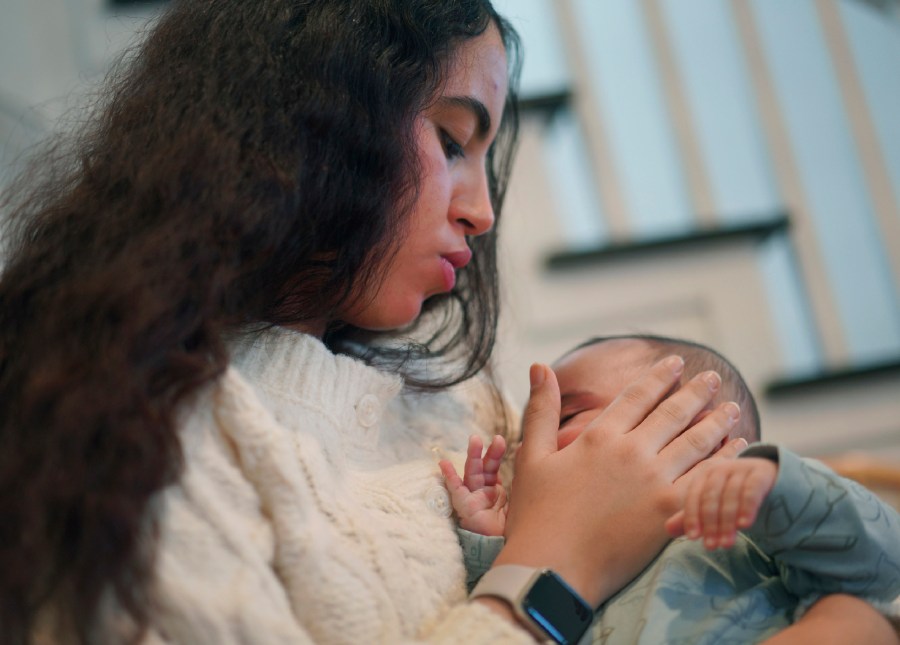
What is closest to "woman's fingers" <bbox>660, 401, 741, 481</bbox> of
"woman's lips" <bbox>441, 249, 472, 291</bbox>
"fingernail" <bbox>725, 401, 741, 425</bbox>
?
"fingernail" <bbox>725, 401, 741, 425</bbox>

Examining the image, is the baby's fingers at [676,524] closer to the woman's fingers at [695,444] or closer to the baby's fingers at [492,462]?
the woman's fingers at [695,444]

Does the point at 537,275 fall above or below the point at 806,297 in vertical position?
above

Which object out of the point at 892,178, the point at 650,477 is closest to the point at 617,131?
the point at 892,178

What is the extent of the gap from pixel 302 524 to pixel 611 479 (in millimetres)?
269

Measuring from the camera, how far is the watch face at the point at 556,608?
26.4 inches

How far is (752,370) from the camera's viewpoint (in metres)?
1.63

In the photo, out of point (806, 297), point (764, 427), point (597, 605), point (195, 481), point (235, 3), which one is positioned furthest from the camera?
point (806, 297)

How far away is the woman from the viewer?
0.59 m

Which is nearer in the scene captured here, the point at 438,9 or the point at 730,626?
the point at 730,626

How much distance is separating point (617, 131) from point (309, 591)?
1.38 m

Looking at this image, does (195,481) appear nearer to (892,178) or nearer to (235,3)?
(235,3)

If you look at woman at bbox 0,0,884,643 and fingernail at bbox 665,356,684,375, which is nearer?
woman at bbox 0,0,884,643

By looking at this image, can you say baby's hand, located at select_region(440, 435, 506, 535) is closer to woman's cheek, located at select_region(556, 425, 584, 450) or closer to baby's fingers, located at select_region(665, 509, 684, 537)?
woman's cheek, located at select_region(556, 425, 584, 450)

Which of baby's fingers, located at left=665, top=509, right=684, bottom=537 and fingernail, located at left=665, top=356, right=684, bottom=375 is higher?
fingernail, located at left=665, top=356, right=684, bottom=375
